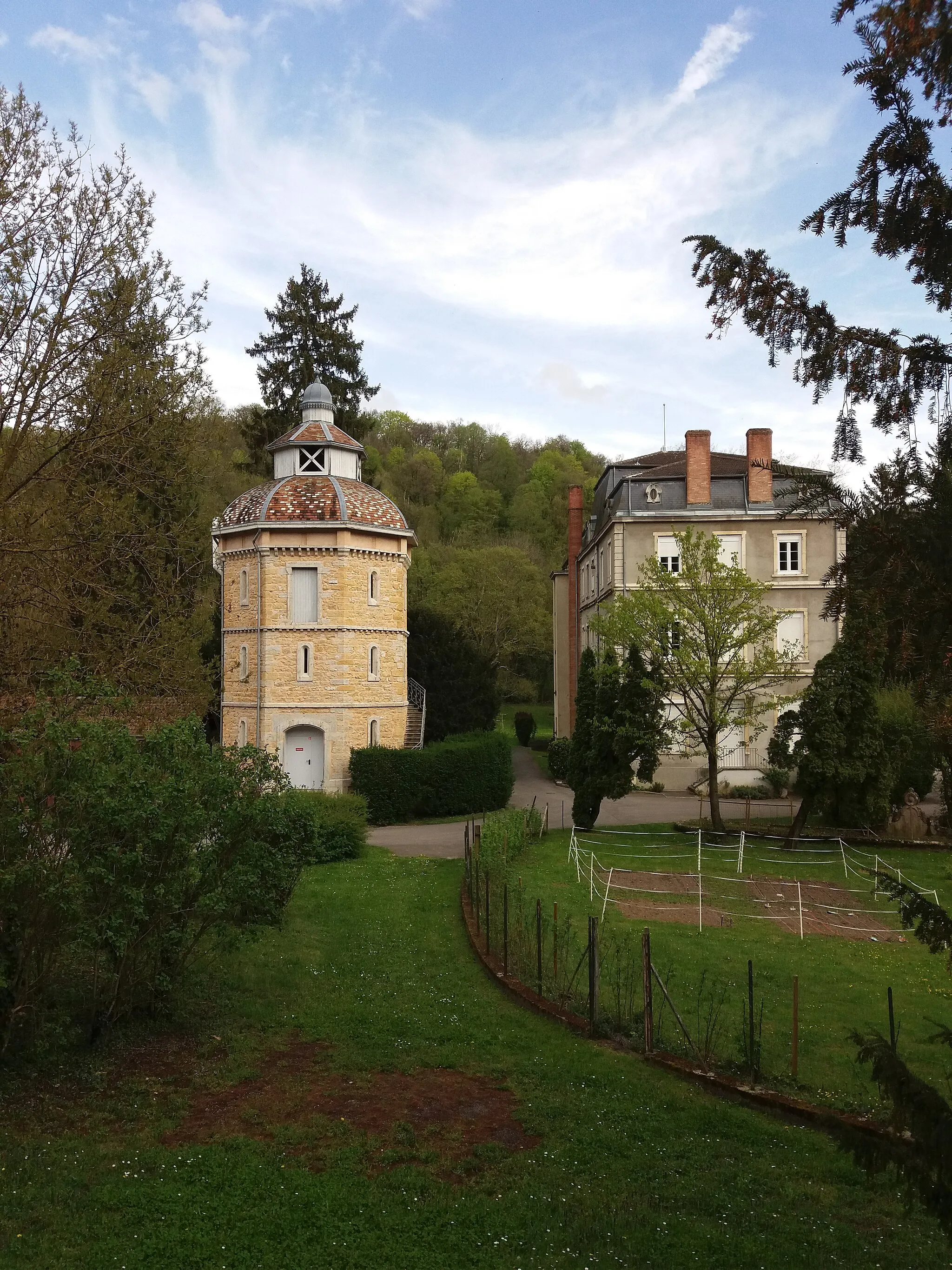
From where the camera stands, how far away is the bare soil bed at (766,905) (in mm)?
15445

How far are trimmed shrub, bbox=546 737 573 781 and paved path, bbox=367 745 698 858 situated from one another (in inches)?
24.2

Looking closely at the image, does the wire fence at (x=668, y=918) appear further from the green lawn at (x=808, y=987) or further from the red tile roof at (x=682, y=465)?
the red tile roof at (x=682, y=465)

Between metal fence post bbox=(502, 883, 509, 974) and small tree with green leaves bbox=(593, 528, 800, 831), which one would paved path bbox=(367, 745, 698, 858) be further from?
metal fence post bbox=(502, 883, 509, 974)

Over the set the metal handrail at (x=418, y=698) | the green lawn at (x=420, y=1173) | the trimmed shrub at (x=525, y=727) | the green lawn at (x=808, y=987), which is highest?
the metal handrail at (x=418, y=698)

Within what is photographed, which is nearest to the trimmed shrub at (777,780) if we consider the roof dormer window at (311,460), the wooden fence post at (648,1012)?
the roof dormer window at (311,460)

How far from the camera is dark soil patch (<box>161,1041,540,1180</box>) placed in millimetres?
7906

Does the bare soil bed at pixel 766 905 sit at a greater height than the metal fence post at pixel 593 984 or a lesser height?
lesser

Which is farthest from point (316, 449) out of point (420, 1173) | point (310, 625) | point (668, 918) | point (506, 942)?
point (420, 1173)

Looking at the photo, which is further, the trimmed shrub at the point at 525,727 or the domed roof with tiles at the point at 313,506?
the trimmed shrub at the point at 525,727

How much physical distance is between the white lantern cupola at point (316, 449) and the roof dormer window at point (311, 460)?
Answer: 2 centimetres

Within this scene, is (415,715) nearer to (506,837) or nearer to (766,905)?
(506,837)

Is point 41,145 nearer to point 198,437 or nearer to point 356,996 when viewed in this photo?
point 198,437

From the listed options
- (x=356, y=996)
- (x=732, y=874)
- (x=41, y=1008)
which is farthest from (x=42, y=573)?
(x=732, y=874)

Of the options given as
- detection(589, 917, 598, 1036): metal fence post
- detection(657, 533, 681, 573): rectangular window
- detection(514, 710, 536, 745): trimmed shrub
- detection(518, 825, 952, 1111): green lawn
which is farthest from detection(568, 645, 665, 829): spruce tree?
detection(514, 710, 536, 745): trimmed shrub
